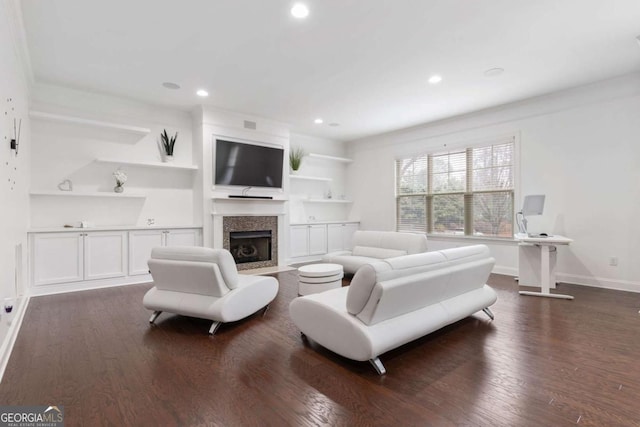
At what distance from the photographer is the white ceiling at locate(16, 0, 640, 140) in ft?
9.59

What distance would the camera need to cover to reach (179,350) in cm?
261

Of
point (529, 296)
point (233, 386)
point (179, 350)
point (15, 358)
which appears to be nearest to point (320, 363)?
point (233, 386)

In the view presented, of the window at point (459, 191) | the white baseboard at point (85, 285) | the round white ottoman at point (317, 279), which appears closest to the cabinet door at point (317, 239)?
the window at point (459, 191)

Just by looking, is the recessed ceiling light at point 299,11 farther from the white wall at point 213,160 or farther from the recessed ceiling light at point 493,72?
the white wall at point 213,160

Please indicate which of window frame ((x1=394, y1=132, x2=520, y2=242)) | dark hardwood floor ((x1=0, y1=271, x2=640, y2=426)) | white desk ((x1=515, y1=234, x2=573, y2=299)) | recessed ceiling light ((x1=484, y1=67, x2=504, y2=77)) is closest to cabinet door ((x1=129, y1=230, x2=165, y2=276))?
dark hardwood floor ((x1=0, y1=271, x2=640, y2=426))

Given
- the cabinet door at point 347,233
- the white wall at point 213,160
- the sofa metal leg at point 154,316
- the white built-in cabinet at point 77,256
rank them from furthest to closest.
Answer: the cabinet door at point 347,233 → the white wall at point 213,160 → the white built-in cabinet at point 77,256 → the sofa metal leg at point 154,316

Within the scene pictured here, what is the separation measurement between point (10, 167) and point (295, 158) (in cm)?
494

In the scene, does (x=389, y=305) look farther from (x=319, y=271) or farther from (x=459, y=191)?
(x=459, y=191)

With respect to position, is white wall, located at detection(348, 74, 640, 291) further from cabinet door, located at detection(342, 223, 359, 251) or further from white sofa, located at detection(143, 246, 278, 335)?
white sofa, located at detection(143, 246, 278, 335)

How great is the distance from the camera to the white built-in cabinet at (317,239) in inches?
273

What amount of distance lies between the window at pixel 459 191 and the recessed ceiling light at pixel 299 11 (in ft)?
14.2

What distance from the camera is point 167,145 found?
18.1 feet

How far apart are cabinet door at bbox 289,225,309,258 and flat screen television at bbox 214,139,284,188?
3.43 ft

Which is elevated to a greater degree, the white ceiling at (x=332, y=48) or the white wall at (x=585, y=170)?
the white ceiling at (x=332, y=48)
